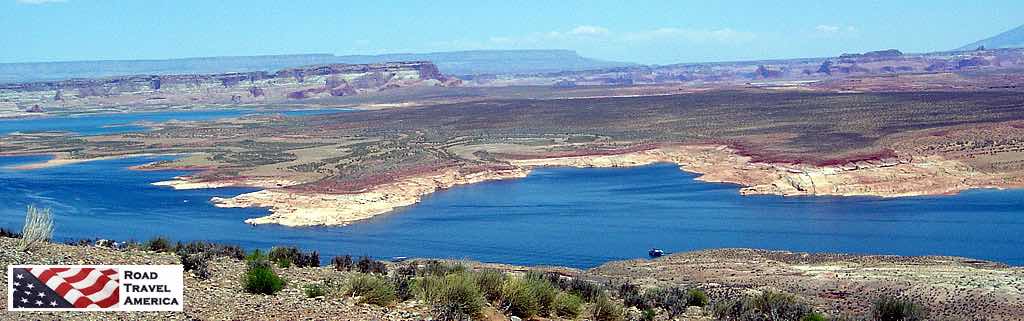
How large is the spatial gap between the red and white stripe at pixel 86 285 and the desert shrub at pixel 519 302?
519 cm

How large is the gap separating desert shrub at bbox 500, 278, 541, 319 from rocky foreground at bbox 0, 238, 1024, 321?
353mm

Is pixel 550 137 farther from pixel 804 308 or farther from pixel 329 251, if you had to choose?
pixel 804 308

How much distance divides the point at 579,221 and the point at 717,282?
728 inches

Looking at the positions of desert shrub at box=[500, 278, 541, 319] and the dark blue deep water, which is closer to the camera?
desert shrub at box=[500, 278, 541, 319]

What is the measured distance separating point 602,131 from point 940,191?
39.1 m

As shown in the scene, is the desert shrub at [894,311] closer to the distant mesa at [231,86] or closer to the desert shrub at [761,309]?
the desert shrub at [761,309]

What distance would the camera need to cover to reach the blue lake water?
357 ft

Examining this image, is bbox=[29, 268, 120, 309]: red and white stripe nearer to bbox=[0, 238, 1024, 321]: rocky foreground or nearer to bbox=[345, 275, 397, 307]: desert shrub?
bbox=[0, 238, 1024, 321]: rocky foreground

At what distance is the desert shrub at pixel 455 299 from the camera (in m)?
12.8

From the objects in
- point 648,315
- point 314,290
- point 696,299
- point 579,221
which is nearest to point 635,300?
point 648,315

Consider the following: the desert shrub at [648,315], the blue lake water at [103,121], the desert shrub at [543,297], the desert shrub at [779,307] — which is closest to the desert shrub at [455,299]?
the desert shrub at [543,297]

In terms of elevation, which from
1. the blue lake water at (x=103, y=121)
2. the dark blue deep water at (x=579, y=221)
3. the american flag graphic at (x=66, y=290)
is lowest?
the blue lake water at (x=103, y=121)

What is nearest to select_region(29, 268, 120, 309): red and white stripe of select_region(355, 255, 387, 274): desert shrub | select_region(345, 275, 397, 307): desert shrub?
select_region(345, 275, 397, 307): desert shrub

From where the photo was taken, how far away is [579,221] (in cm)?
4191
